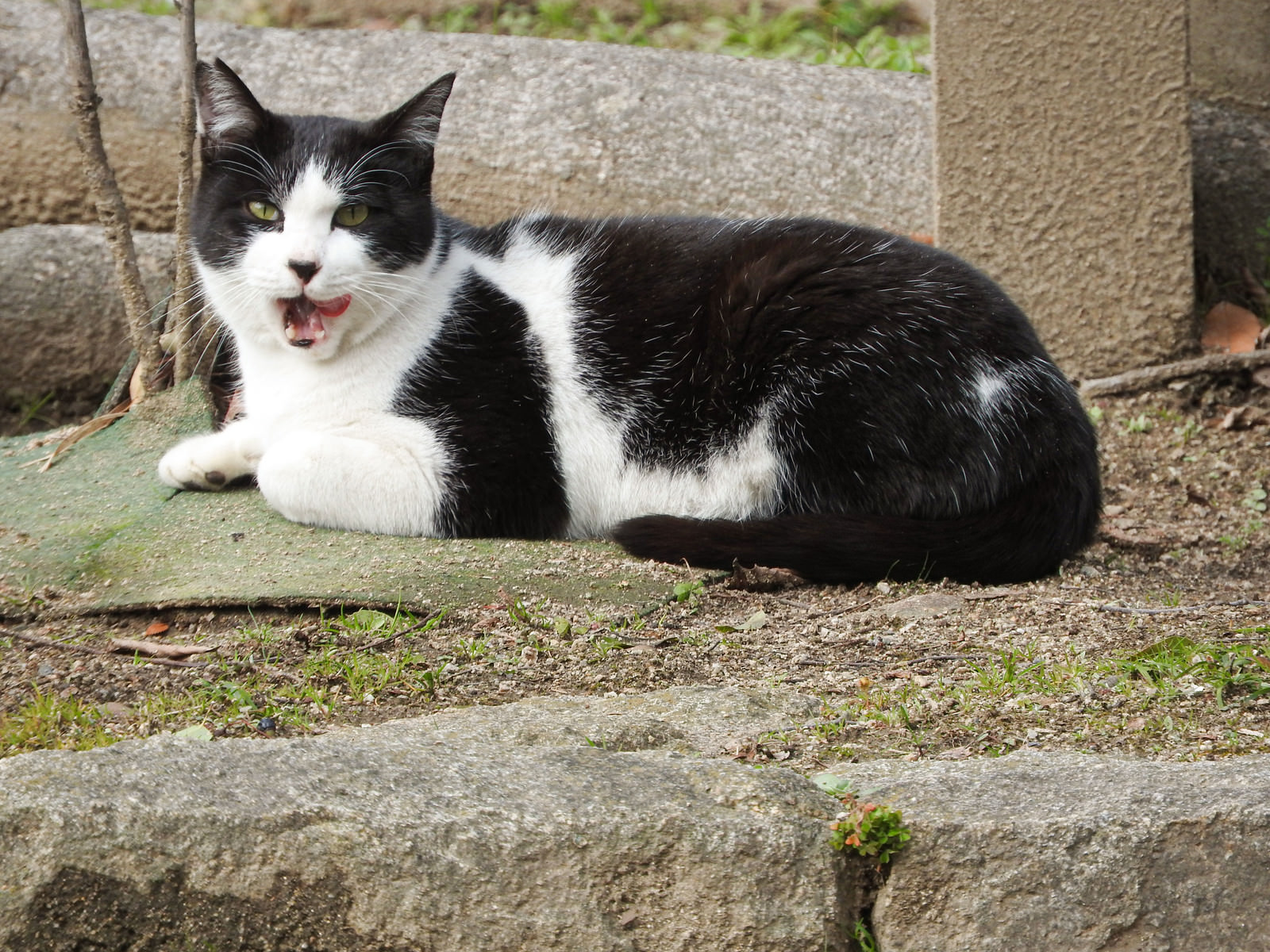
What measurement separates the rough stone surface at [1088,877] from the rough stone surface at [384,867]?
12cm

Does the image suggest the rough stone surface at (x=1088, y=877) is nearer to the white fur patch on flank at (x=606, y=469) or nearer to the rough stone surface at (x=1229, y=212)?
the white fur patch on flank at (x=606, y=469)

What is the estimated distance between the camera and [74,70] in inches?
153

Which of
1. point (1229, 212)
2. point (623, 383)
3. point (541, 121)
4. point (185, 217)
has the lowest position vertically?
point (623, 383)

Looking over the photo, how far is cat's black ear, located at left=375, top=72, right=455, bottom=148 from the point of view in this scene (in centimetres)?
330

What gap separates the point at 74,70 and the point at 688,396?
2.15m

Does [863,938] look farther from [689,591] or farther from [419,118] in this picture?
[419,118]

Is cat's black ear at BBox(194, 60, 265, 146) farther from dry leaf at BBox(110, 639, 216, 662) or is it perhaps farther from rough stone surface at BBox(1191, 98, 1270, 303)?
rough stone surface at BBox(1191, 98, 1270, 303)

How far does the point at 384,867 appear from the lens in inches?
64.2

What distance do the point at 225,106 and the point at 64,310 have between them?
2.18m

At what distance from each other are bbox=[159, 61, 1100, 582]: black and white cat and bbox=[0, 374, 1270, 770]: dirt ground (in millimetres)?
268

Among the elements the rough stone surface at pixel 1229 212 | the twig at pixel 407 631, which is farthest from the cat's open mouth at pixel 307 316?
the rough stone surface at pixel 1229 212

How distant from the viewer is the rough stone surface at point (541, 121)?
533cm

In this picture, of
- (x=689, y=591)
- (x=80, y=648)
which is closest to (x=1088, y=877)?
(x=689, y=591)

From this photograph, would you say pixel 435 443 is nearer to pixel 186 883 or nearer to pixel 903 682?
pixel 903 682
